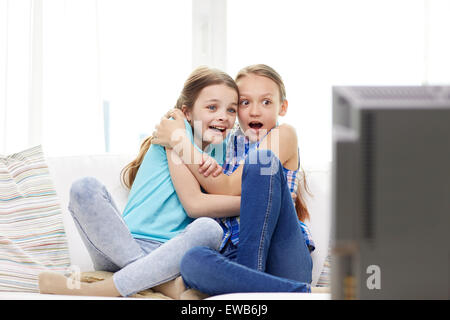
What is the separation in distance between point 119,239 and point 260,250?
0.36m

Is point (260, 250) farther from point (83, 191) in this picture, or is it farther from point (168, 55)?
point (168, 55)

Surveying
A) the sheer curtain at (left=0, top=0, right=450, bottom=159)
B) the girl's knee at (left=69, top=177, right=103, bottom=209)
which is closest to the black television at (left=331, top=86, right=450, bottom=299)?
the girl's knee at (left=69, top=177, right=103, bottom=209)

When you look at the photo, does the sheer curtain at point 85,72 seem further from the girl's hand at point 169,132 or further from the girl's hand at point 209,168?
the girl's hand at point 209,168

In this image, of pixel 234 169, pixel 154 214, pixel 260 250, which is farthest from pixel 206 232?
pixel 234 169

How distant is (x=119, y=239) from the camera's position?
1165 millimetres

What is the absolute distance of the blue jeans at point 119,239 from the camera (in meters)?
1.10

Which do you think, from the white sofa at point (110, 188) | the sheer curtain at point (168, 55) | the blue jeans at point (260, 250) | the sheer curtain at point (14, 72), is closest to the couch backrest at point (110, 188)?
the white sofa at point (110, 188)

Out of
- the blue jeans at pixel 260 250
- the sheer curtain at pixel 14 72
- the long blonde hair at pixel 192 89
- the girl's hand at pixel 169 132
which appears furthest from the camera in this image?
the sheer curtain at pixel 14 72

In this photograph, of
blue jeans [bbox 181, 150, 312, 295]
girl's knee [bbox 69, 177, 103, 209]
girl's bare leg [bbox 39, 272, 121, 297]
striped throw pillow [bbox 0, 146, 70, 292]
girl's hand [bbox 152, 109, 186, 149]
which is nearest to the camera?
blue jeans [bbox 181, 150, 312, 295]

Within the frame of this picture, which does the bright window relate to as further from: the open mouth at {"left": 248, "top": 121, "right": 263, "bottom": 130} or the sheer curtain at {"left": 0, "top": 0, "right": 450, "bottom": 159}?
the open mouth at {"left": 248, "top": 121, "right": 263, "bottom": 130}

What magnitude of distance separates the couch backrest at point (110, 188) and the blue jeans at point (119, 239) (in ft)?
0.94

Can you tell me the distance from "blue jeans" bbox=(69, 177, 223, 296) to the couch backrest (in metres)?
0.29

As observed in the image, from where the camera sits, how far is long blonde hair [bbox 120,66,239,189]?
153 centimetres

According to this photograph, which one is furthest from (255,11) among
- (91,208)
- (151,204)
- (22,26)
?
(91,208)
